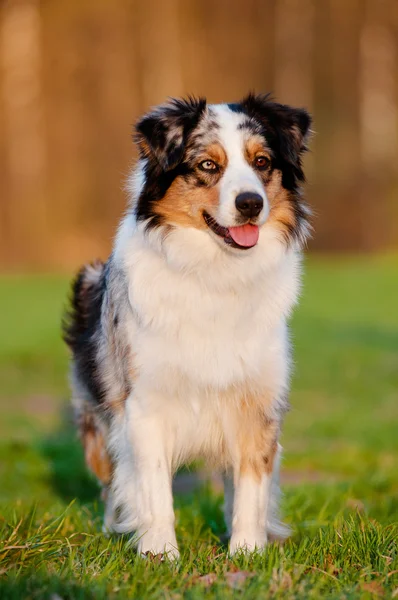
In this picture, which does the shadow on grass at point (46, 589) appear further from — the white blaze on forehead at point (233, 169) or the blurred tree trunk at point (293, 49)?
the blurred tree trunk at point (293, 49)

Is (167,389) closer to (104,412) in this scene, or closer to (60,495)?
(104,412)

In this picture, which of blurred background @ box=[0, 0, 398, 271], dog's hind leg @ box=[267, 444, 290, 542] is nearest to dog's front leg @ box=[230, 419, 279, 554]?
dog's hind leg @ box=[267, 444, 290, 542]

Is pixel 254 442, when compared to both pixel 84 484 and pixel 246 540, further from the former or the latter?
pixel 84 484

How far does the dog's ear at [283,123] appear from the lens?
4.90 meters

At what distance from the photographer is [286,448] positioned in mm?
9156

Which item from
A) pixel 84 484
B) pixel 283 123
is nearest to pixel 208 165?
pixel 283 123

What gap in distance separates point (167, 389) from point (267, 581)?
130cm

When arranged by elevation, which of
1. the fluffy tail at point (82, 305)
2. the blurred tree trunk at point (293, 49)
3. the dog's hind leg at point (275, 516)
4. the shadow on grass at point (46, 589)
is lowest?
the dog's hind leg at point (275, 516)

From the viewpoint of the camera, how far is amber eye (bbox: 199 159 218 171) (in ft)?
15.5

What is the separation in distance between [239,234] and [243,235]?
20 mm

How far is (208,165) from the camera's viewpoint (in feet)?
15.5

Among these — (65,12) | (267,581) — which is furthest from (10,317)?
(65,12)

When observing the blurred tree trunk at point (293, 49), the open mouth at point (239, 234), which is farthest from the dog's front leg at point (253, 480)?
the blurred tree trunk at point (293, 49)

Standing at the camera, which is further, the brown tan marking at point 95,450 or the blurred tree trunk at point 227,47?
the blurred tree trunk at point 227,47
